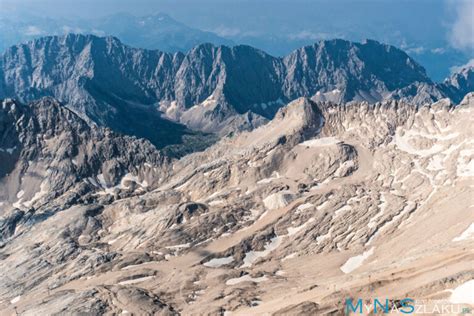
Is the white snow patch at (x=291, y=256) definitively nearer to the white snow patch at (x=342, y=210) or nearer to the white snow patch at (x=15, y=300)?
the white snow patch at (x=342, y=210)

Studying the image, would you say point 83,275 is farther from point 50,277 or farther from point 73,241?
point 73,241

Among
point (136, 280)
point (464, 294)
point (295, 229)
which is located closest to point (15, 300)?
point (136, 280)

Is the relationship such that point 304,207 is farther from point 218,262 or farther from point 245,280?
point 245,280

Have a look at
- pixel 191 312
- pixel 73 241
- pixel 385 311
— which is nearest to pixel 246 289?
pixel 191 312

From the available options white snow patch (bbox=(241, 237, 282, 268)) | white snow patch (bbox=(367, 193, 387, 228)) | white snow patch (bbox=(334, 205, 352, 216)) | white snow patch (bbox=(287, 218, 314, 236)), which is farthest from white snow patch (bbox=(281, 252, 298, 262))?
white snow patch (bbox=(367, 193, 387, 228))

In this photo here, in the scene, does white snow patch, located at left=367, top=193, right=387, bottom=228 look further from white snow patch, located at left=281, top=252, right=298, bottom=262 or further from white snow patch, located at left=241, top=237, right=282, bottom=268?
white snow patch, located at left=241, top=237, right=282, bottom=268

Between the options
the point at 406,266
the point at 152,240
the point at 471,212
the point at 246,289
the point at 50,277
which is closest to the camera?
the point at 406,266

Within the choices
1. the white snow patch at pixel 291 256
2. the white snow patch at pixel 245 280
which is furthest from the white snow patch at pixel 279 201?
the white snow patch at pixel 245 280

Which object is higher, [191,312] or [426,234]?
[426,234]

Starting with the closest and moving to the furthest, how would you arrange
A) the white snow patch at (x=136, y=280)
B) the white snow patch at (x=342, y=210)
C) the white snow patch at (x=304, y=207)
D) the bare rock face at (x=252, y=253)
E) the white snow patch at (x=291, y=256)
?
the bare rock face at (x=252, y=253), the white snow patch at (x=136, y=280), the white snow patch at (x=291, y=256), the white snow patch at (x=342, y=210), the white snow patch at (x=304, y=207)
